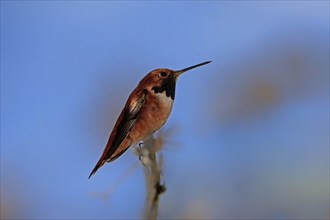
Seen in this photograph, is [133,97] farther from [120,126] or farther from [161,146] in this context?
[161,146]

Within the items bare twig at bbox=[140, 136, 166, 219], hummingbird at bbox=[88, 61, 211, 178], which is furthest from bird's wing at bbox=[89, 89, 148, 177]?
bare twig at bbox=[140, 136, 166, 219]

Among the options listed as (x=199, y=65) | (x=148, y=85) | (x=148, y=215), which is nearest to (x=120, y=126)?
(x=148, y=85)

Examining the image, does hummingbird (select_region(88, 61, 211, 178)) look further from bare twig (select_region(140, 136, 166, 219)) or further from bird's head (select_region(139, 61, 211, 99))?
bare twig (select_region(140, 136, 166, 219))

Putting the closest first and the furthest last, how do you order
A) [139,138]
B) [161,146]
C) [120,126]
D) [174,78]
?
1. [161,146]
2. [139,138]
3. [120,126]
4. [174,78]

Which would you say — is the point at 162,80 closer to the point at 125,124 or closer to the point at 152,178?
the point at 125,124

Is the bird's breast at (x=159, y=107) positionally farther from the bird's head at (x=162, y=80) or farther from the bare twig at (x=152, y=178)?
the bare twig at (x=152, y=178)

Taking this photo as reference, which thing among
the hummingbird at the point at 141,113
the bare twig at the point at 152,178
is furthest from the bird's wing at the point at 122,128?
the bare twig at the point at 152,178
